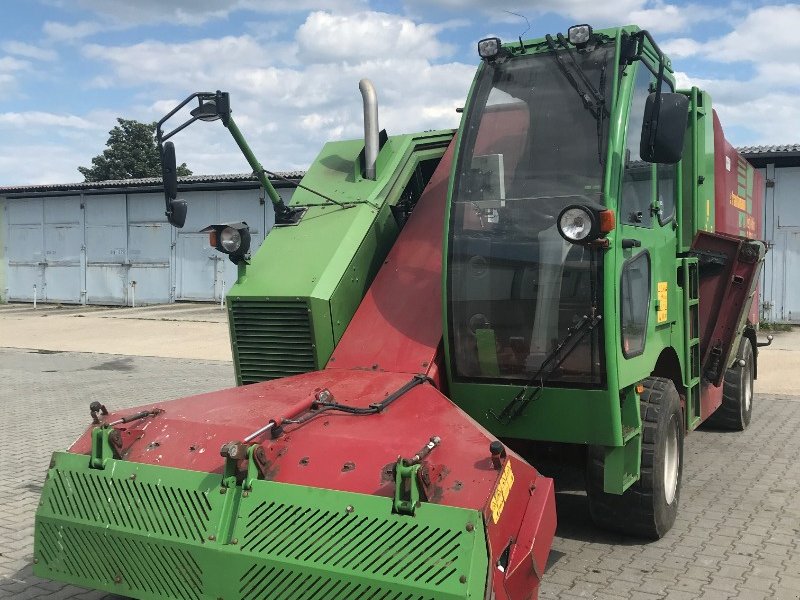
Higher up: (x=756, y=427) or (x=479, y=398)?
(x=479, y=398)

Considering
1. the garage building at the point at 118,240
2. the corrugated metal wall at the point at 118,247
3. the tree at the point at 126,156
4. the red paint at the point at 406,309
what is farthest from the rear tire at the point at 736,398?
the tree at the point at 126,156

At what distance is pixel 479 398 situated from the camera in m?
4.50

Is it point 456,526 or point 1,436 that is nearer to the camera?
point 456,526

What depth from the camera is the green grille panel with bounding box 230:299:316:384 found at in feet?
15.9

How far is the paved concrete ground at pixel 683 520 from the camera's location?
435 centimetres

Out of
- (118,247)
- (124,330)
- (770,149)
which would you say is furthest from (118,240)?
(770,149)

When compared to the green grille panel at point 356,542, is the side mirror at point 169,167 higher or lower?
higher

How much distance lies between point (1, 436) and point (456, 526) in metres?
6.45

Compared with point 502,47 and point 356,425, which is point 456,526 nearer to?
point 356,425

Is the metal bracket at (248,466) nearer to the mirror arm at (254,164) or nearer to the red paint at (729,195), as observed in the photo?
Answer: the mirror arm at (254,164)

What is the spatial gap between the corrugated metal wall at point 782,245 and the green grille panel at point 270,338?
49.1 feet

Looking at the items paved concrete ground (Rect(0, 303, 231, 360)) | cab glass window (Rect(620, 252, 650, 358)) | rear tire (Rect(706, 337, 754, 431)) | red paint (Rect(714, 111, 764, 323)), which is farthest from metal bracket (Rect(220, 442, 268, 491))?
paved concrete ground (Rect(0, 303, 231, 360))

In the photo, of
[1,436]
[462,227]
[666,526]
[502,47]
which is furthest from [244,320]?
[1,436]

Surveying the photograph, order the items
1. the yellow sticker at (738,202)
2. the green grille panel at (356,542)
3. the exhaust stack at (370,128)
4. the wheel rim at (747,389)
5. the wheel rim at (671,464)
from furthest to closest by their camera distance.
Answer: the wheel rim at (747,389) < the yellow sticker at (738,202) < the exhaust stack at (370,128) < the wheel rim at (671,464) < the green grille panel at (356,542)
